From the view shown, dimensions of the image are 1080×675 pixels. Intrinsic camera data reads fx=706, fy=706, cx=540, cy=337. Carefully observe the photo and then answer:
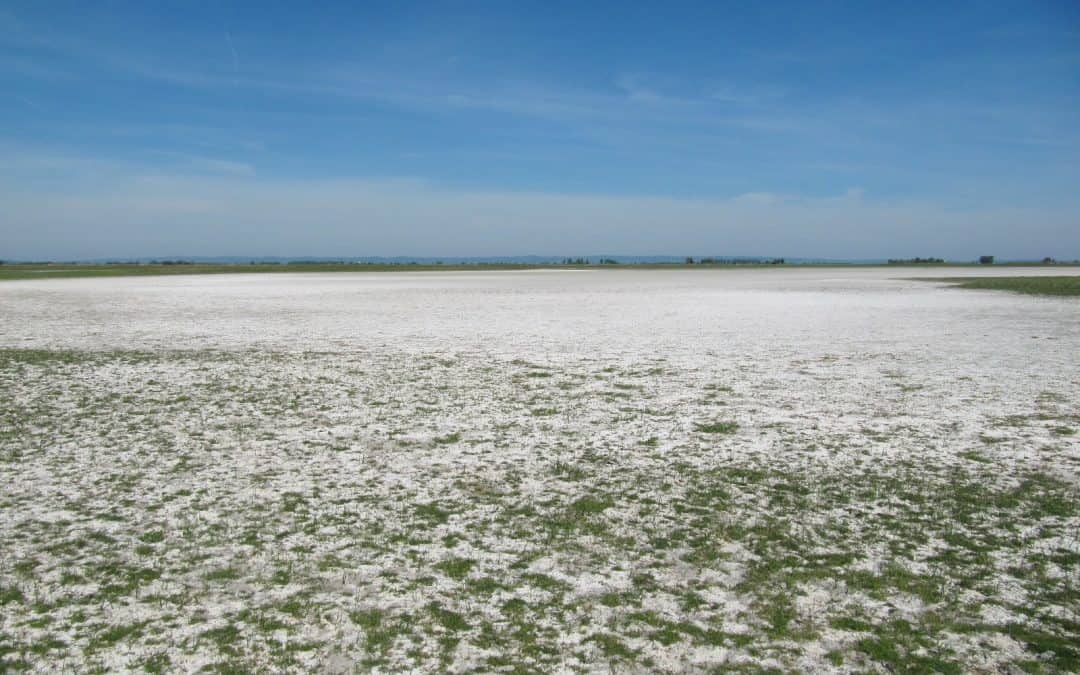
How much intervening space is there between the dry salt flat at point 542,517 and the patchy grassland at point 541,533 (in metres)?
0.03

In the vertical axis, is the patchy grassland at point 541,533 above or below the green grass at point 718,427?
below

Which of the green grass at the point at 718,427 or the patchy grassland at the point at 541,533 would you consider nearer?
the patchy grassland at the point at 541,533

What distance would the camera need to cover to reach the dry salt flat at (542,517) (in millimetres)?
4781

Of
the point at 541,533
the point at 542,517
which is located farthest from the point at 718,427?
the point at 541,533

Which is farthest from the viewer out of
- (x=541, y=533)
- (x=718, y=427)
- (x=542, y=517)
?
(x=718, y=427)

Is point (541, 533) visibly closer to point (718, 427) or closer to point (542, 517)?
point (542, 517)

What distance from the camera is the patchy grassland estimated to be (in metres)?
4.75

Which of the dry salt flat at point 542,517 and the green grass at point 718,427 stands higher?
the green grass at point 718,427

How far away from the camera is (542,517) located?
7039 millimetres

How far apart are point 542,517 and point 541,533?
16.0 inches

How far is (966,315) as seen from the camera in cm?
2798

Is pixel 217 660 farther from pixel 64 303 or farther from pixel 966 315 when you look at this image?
pixel 64 303

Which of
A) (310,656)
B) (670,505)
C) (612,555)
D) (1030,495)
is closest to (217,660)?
(310,656)

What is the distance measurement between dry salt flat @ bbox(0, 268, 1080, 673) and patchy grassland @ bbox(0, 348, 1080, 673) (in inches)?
1.2
